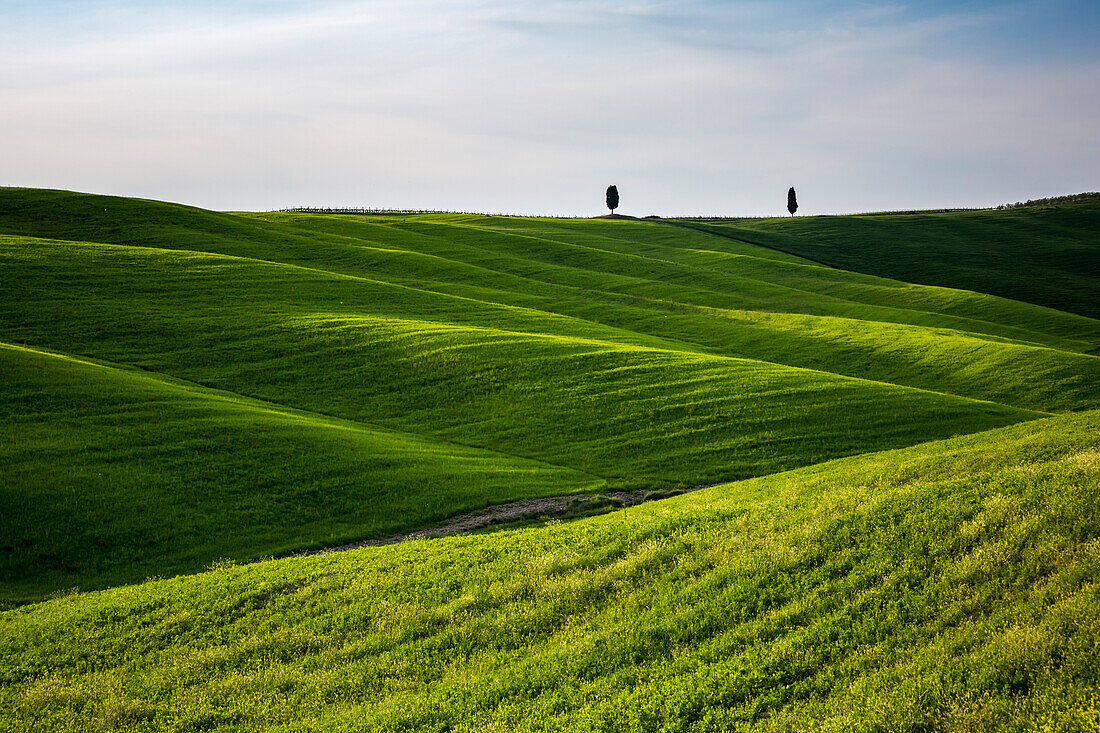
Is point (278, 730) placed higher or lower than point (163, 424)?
lower

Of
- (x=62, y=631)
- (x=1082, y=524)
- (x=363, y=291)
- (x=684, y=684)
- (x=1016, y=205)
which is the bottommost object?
(x=62, y=631)

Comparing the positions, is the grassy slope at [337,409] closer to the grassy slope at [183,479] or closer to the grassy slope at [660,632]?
the grassy slope at [183,479]

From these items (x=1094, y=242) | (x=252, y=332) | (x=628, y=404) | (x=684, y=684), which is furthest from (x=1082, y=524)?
(x=1094, y=242)

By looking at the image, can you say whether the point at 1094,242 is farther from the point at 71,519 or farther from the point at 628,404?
the point at 71,519

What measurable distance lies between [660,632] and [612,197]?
15587cm

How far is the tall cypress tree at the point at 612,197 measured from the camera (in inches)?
6324

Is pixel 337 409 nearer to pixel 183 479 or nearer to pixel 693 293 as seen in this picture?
pixel 183 479

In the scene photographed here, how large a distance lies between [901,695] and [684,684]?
9.20 feet

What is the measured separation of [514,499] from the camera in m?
27.0

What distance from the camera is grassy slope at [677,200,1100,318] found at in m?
101

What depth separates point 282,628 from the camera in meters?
14.3

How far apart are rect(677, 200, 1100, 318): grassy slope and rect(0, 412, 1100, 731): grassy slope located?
97.4m

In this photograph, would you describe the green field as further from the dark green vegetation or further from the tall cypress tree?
the tall cypress tree

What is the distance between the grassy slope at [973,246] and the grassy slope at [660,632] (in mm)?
97377
